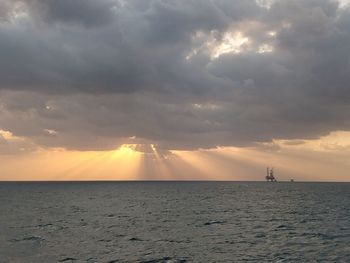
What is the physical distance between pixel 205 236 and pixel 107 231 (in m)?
17.4

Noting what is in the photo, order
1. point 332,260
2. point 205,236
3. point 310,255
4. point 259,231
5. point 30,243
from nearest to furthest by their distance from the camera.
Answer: point 332,260 < point 310,255 < point 30,243 < point 205,236 < point 259,231

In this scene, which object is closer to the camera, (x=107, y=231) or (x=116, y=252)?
(x=116, y=252)

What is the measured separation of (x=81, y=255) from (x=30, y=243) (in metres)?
12.0

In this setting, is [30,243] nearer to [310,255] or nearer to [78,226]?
[78,226]

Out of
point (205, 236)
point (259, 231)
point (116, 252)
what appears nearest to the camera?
point (116, 252)

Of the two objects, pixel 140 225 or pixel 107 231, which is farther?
pixel 140 225

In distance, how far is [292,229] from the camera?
69.9m

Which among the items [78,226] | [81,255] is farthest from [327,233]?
[78,226]

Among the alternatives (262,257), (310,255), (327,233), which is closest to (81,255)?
(262,257)

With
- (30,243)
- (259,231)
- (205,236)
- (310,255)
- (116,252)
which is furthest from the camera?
(259,231)

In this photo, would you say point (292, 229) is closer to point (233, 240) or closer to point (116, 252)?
point (233, 240)

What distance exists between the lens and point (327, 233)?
2511 inches

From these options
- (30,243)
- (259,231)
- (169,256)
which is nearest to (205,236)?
(259,231)

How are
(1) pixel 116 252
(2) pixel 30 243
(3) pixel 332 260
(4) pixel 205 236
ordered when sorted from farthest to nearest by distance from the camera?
(4) pixel 205 236
(2) pixel 30 243
(1) pixel 116 252
(3) pixel 332 260
